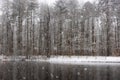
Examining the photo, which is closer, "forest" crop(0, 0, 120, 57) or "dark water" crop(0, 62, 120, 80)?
"dark water" crop(0, 62, 120, 80)

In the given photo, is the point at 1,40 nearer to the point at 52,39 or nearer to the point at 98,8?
the point at 52,39

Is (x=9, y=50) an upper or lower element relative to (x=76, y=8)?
lower

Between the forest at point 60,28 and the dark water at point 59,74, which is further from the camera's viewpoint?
the forest at point 60,28

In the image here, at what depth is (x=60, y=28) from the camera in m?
82.1

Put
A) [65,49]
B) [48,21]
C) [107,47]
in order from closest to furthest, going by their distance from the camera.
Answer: [107,47] < [65,49] < [48,21]

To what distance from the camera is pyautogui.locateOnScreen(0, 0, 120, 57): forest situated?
73.5 m

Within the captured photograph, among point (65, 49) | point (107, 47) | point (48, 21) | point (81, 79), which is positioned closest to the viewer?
point (81, 79)

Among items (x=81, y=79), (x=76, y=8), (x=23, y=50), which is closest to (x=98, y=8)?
(x=76, y=8)

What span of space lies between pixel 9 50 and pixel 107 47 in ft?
72.1

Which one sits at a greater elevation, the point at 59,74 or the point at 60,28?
the point at 60,28

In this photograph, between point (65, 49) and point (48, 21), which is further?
point (48, 21)

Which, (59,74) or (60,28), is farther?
(60,28)

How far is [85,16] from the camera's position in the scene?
8450 centimetres

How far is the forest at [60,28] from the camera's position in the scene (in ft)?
241
